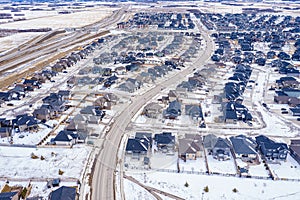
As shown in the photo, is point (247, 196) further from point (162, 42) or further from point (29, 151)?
point (162, 42)

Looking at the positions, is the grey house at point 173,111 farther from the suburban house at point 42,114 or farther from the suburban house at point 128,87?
the suburban house at point 42,114

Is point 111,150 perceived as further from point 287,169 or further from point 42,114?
point 287,169

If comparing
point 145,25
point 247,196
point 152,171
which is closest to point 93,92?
point 152,171

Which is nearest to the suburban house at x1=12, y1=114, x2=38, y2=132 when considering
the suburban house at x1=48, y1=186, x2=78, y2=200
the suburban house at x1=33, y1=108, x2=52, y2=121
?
the suburban house at x1=33, y1=108, x2=52, y2=121

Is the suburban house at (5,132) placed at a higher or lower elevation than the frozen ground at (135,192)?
higher

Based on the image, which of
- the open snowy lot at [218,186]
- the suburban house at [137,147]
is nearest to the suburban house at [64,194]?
the open snowy lot at [218,186]
